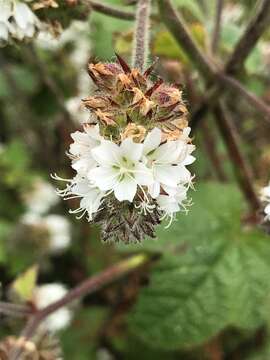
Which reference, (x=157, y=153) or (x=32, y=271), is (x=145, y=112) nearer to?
(x=157, y=153)

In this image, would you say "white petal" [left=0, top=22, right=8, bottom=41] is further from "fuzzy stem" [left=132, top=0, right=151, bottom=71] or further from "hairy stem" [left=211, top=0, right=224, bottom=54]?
"hairy stem" [left=211, top=0, right=224, bottom=54]

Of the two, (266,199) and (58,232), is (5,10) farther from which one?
(58,232)

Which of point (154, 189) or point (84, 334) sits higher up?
point (154, 189)

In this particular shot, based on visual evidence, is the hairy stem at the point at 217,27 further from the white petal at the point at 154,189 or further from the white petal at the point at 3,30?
the white petal at the point at 154,189

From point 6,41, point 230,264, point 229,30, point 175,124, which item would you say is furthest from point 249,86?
point 175,124

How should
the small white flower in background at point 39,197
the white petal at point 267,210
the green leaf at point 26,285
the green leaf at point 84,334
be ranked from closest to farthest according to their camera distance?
the white petal at point 267,210 → the green leaf at point 26,285 → the green leaf at point 84,334 → the small white flower in background at point 39,197

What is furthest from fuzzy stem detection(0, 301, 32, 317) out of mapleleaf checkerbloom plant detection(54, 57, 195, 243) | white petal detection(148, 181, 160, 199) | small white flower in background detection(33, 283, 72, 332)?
white petal detection(148, 181, 160, 199)

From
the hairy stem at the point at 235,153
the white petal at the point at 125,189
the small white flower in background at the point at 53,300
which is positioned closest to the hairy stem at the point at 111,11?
the hairy stem at the point at 235,153

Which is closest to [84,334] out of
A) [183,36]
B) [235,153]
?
[235,153]
